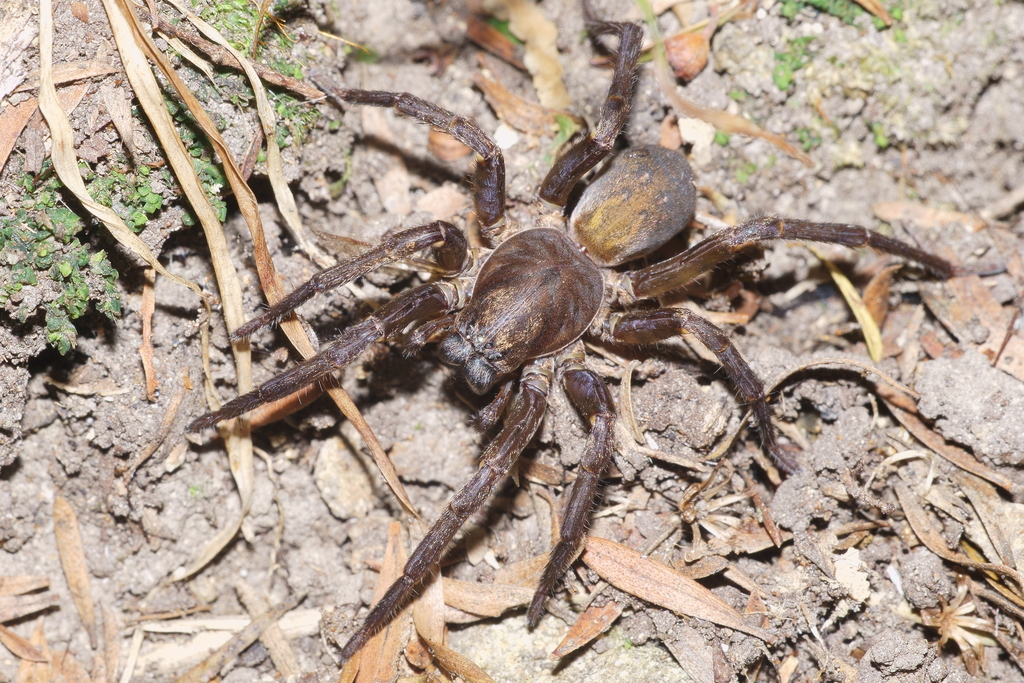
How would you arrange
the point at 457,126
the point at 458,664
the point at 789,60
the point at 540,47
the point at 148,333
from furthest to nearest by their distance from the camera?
1. the point at 540,47
2. the point at 789,60
3. the point at 457,126
4. the point at 148,333
5. the point at 458,664

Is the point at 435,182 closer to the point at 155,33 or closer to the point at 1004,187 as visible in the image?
the point at 155,33

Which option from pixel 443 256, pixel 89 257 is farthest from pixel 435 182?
pixel 89 257

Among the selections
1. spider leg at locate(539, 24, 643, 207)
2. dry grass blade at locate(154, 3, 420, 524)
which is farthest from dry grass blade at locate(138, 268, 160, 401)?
spider leg at locate(539, 24, 643, 207)

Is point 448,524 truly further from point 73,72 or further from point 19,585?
point 73,72

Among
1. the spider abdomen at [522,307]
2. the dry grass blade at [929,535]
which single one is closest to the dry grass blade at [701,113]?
the spider abdomen at [522,307]

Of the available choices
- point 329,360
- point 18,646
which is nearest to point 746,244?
point 329,360
